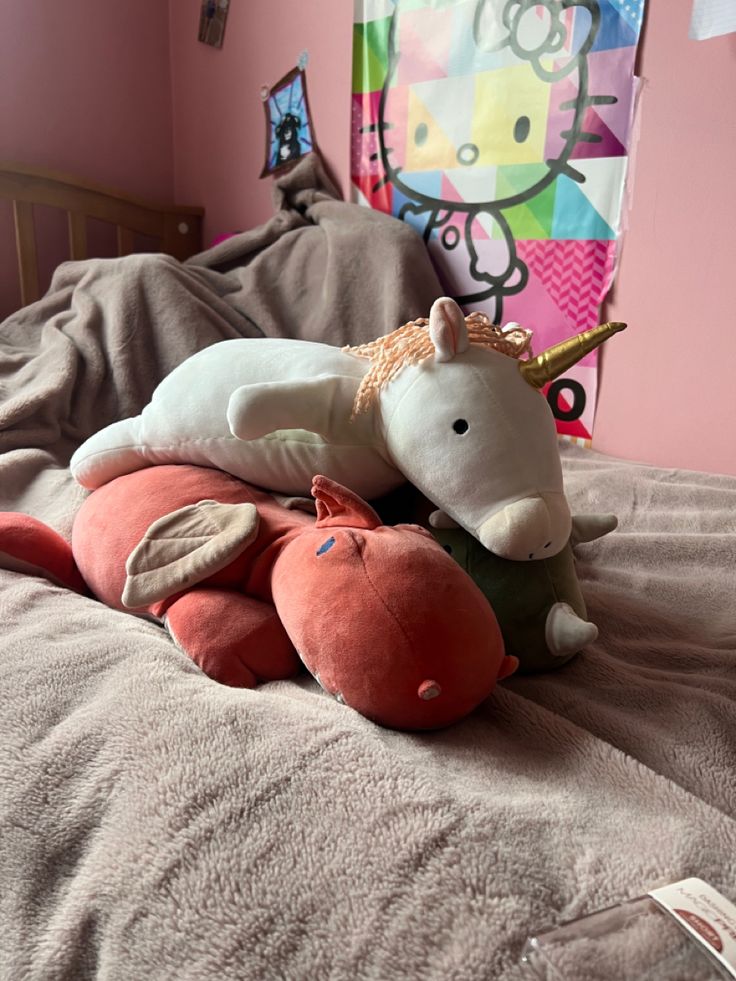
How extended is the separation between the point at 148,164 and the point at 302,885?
215 centimetres

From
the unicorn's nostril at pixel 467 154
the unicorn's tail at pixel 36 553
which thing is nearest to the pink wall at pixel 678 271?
the unicorn's nostril at pixel 467 154

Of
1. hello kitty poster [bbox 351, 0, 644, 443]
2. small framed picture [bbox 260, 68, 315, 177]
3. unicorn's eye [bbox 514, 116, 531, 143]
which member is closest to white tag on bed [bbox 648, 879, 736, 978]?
hello kitty poster [bbox 351, 0, 644, 443]

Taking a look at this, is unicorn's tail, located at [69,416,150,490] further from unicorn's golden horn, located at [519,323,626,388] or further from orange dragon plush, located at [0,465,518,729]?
unicorn's golden horn, located at [519,323,626,388]

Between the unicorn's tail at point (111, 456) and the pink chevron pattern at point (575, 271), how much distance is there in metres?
0.87

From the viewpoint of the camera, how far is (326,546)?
24.6 inches

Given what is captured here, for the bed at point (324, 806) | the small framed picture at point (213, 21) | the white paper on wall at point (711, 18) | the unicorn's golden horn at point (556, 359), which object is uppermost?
the small framed picture at point (213, 21)

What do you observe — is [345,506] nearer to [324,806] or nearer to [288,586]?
[288,586]

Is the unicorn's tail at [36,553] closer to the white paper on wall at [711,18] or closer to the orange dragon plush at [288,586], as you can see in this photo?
the orange dragon plush at [288,586]

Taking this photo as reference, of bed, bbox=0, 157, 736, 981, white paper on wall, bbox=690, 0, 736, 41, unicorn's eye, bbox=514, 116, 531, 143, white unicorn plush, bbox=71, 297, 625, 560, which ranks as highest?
white paper on wall, bbox=690, 0, 736, 41

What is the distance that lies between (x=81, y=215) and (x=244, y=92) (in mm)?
512

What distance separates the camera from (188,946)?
0.41 meters

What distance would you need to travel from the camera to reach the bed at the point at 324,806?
1.35ft

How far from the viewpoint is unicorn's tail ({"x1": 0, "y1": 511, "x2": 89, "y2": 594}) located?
0.80 meters

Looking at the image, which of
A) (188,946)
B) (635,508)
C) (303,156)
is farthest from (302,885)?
(303,156)
